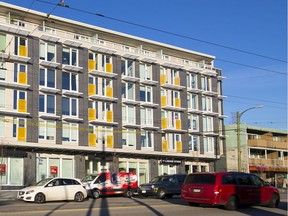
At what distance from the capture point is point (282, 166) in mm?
71500

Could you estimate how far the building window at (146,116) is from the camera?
166 ft

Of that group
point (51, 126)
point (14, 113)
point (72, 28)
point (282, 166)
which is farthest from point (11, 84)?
point (282, 166)

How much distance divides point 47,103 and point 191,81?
20.1 metres

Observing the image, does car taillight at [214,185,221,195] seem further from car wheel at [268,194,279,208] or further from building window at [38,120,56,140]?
building window at [38,120,56,140]

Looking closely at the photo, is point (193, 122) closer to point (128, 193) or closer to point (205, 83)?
point (205, 83)

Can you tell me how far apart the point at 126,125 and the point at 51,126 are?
867cm

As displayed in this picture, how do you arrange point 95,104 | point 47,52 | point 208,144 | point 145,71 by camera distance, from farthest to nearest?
point 208,144 < point 145,71 < point 95,104 < point 47,52

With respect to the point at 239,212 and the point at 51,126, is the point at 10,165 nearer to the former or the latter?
the point at 51,126

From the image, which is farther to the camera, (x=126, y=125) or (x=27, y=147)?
(x=126, y=125)

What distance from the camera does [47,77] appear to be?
4409 centimetres

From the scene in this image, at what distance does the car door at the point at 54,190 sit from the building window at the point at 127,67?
86.7 ft

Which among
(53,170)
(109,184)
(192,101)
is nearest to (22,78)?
(53,170)

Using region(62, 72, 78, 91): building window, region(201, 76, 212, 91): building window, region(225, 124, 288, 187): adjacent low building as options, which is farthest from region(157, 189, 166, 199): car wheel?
region(225, 124, 288, 187): adjacent low building

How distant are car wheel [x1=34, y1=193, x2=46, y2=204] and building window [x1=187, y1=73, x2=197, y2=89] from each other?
113ft
